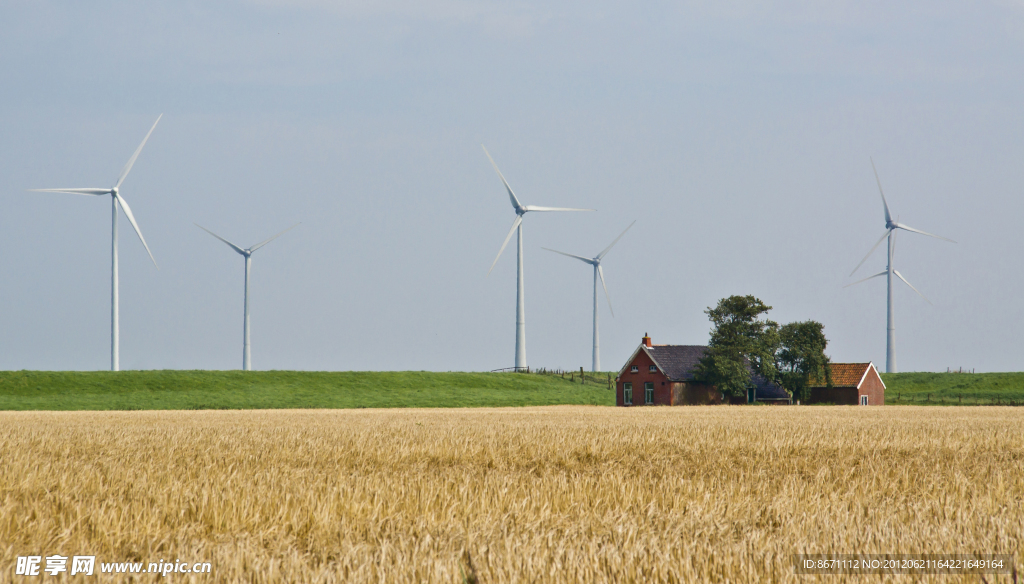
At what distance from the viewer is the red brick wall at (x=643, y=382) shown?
98.2 metres

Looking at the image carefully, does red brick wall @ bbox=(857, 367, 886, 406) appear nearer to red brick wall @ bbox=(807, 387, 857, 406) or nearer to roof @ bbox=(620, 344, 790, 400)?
red brick wall @ bbox=(807, 387, 857, 406)

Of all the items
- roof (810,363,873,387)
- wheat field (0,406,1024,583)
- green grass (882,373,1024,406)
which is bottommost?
green grass (882,373,1024,406)

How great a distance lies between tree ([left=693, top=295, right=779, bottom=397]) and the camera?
96.0 meters

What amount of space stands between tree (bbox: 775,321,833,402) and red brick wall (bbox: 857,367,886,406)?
6.99 meters

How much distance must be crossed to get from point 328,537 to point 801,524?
192 inches

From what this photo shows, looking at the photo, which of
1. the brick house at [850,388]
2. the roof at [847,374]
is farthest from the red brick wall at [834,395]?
the roof at [847,374]

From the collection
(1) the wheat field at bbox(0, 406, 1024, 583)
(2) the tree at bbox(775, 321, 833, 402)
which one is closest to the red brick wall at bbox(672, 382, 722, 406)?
(2) the tree at bbox(775, 321, 833, 402)

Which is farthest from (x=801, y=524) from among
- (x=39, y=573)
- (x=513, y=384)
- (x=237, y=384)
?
(x=513, y=384)

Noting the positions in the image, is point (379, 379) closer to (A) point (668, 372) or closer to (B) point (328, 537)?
(A) point (668, 372)

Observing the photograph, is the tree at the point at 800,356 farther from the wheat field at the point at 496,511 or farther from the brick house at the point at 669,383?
the wheat field at the point at 496,511

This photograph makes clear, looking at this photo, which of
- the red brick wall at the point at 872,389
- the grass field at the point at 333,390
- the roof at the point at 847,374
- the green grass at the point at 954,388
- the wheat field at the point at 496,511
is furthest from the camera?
the green grass at the point at 954,388

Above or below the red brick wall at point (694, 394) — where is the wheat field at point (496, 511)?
above

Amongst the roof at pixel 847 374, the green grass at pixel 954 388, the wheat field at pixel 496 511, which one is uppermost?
the wheat field at pixel 496 511

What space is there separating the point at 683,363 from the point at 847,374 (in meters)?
20.6
